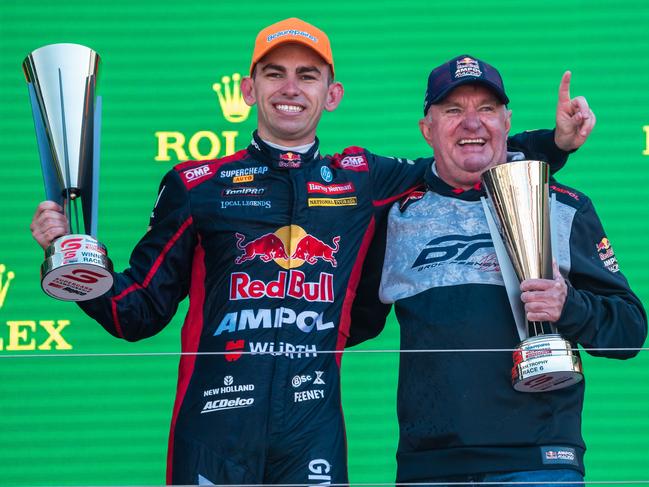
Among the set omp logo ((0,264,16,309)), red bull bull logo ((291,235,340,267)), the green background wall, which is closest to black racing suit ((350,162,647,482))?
red bull bull logo ((291,235,340,267))

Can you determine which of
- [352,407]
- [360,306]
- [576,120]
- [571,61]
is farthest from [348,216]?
[571,61]

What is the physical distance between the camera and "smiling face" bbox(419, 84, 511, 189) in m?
3.26

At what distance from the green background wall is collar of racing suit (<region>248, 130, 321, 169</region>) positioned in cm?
94

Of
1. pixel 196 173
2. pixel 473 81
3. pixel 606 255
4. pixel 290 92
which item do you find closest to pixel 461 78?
pixel 473 81

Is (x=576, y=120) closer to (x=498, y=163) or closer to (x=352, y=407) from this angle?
(x=498, y=163)

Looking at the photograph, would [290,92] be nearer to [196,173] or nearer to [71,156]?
[196,173]

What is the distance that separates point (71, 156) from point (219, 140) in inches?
51.8

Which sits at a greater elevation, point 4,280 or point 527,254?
point 4,280

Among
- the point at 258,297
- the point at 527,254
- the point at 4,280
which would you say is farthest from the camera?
the point at 4,280

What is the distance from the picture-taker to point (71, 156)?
10.1 ft

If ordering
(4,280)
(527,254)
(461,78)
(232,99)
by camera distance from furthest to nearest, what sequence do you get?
1. (232,99)
2. (4,280)
3. (461,78)
4. (527,254)

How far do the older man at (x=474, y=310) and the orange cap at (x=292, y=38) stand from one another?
9.1 inches

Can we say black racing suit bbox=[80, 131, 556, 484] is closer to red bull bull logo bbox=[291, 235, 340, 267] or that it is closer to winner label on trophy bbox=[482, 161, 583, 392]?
red bull bull logo bbox=[291, 235, 340, 267]

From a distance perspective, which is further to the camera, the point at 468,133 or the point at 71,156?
the point at 468,133
